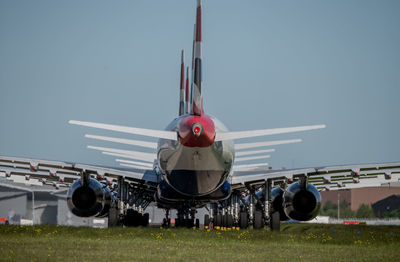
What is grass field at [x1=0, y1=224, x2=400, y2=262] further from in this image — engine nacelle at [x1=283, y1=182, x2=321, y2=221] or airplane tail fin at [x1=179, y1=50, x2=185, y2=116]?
airplane tail fin at [x1=179, y1=50, x2=185, y2=116]

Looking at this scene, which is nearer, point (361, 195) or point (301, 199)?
point (301, 199)

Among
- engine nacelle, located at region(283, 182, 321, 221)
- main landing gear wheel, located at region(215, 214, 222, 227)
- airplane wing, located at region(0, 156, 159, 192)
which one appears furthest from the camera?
main landing gear wheel, located at region(215, 214, 222, 227)

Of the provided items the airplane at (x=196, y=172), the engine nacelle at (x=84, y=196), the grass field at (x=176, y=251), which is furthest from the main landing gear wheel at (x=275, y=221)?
the engine nacelle at (x=84, y=196)

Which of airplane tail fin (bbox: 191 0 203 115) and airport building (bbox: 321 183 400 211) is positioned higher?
airplane tail fin (bbox: 191 0 203 115)

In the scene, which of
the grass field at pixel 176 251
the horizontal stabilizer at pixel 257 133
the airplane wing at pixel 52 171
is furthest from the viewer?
the airplane wing at pixel 52 171

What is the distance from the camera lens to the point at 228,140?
18.7 m

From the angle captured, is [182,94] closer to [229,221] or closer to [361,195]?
[229,221]

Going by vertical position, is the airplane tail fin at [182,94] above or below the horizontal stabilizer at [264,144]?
above

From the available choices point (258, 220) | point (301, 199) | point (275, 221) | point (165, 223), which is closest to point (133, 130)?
point (275, 221)

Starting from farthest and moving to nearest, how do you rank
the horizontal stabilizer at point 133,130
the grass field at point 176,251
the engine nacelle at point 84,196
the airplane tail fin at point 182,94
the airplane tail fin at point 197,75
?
the airplane tail fin at point 182,94, the engine nacelle at point 84,196, the airplane tail fin at point 197,75, the horizontal stabilizer at point 133,130, the grass field at point 176,251

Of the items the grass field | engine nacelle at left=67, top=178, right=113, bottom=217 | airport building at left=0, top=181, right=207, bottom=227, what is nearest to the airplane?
engine nacelle at left=67, top=178, right=113, bottom=217

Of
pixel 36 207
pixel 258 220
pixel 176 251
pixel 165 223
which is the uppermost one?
pixel 258 220

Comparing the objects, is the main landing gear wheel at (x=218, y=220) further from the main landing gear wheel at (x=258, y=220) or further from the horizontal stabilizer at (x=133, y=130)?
the horizontal stabilizer at (x=133, y=130)

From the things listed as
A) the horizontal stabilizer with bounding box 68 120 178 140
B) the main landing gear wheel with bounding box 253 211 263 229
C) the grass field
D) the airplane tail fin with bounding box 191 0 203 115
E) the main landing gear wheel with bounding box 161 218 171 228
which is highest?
the airplane tail fin with bounding box 191 0 203 115
